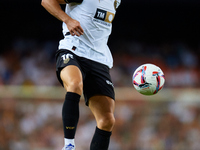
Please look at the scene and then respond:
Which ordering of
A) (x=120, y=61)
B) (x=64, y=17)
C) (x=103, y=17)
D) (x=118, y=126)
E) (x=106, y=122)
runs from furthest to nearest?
(x=120, y=61), (x=118, y=126), (x=103, y=17), (x=106, y=122), (x=64, y=17)

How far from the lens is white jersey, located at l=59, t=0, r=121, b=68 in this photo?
4.20m

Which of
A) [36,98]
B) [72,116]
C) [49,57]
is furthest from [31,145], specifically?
[72,116]

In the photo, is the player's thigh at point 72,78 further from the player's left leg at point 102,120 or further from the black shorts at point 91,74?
the player's left leg at point 102,120

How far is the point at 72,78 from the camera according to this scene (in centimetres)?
372

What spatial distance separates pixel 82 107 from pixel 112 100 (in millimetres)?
5035

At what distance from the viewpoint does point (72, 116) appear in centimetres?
367

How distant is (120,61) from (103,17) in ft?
24.8

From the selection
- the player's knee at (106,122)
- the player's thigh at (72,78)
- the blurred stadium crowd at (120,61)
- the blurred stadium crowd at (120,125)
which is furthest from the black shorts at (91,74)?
the blurred stadium crowd at (120,61)

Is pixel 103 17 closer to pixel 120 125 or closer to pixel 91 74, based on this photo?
pixel 91 74

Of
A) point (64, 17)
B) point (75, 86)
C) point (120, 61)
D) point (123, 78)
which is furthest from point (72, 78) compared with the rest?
point (120, 61)

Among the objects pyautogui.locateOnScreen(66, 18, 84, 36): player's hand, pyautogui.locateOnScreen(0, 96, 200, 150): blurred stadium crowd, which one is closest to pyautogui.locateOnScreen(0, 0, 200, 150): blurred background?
pyautogui.locateOnScreen(0, 96, 200, 150): blurred stadium crowd

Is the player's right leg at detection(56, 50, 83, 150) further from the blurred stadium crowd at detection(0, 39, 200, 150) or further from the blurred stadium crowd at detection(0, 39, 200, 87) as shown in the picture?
the blurred stadium crowd at detection(0, 39, 200, 87)

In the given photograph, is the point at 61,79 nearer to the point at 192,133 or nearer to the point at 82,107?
the point at 82,107

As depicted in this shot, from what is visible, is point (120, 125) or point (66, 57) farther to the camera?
point (120, 125)
